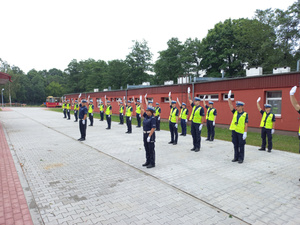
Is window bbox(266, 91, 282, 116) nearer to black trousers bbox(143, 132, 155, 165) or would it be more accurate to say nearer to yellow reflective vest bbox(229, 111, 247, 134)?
yellow reflective vest bbox(229, 111, 247, 134)

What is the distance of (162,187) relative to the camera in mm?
4879

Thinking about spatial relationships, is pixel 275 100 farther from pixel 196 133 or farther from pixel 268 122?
pixel 196 133

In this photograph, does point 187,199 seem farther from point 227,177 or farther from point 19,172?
point 19,172

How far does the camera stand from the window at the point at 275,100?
1249cm

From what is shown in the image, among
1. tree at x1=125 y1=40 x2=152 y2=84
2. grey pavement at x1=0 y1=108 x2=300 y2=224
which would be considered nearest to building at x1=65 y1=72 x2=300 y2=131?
grey pavement at x1=0 y1=108 x2=300 y2=224

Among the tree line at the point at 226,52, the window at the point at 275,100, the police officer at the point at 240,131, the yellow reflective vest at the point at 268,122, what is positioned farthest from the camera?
the tree line at the point at 226,52

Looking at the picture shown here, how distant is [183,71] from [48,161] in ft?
103

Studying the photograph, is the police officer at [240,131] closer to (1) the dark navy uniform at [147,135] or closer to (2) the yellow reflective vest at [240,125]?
(2) the yellow reflective vest at [240,125]

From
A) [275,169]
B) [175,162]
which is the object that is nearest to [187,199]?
[175,162]

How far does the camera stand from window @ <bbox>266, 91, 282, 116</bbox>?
1249 cm

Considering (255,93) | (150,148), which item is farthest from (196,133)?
(255,93)

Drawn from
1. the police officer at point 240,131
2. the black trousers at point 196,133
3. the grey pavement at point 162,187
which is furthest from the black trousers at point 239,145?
the black trousers at point 196,133

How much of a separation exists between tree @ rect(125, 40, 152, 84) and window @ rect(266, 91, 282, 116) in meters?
30.4

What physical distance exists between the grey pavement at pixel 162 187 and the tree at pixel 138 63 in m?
34.6
